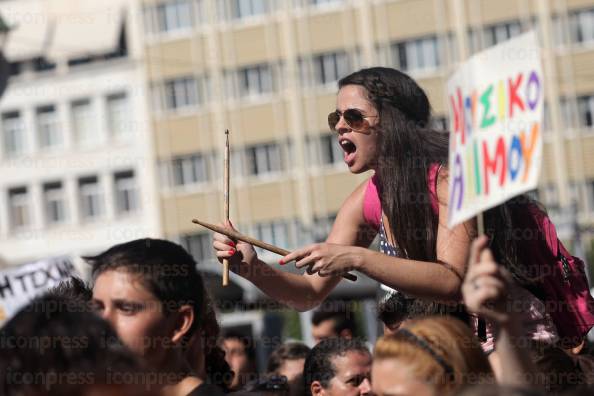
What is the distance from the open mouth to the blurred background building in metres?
35.7

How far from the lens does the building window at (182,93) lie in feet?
152

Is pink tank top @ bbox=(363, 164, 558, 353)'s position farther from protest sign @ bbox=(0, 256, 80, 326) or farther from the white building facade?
the white building facade

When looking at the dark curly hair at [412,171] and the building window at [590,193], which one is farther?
the building window at [590,193]

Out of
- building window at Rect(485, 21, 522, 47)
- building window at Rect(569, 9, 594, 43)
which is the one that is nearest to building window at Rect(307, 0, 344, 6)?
building window at Rect(485, 21, 522, 47)

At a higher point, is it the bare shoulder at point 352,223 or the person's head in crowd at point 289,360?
the bare shoulder at point 352,223

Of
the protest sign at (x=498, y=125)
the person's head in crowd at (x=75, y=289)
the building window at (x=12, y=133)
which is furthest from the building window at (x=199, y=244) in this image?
the protest sign at (x=498, y=125)

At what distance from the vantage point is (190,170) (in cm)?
4675

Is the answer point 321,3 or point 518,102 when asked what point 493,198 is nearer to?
point 518,102

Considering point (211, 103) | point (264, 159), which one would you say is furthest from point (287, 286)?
point (211, 103)

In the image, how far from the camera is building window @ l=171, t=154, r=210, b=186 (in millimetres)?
46469

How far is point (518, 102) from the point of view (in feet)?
12.6

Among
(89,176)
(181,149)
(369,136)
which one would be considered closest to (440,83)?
(181,149)

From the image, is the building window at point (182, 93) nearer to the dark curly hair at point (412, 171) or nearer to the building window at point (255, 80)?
the building window at point (255, 80)

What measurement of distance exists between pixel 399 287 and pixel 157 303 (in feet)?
2.47
